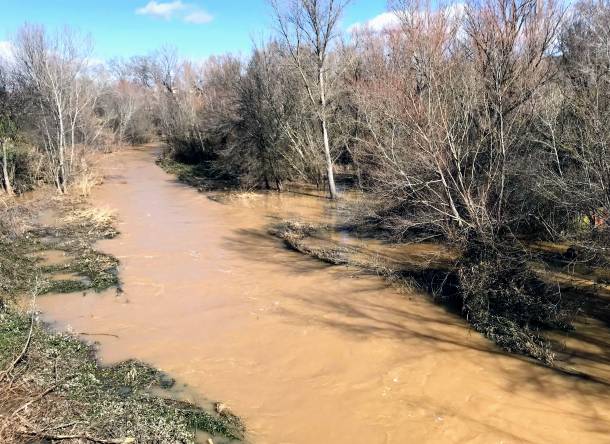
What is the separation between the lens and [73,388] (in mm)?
6582

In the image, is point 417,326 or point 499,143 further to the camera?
point 499,143

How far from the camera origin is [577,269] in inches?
456

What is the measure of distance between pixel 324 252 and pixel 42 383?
8.49 metres

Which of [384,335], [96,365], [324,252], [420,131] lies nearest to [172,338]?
[96,365]

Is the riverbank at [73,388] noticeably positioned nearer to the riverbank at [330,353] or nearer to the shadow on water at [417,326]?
the riverbank at [330,353]

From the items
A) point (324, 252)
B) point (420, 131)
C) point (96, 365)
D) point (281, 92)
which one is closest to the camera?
point (96, 365)

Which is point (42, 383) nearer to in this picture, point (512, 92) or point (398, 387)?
point (398, 387)

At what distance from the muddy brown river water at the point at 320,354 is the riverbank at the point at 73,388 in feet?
1.48

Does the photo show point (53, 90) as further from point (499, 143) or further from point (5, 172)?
point (499, 143)

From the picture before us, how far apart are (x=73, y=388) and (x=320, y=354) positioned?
12.8ft

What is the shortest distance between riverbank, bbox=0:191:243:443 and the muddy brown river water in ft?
1.48

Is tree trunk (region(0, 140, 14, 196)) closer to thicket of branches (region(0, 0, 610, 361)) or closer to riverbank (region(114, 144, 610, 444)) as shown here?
riverbank (region(114, 144, 610, 444))

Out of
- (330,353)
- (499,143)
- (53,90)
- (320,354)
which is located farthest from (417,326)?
(53,90)

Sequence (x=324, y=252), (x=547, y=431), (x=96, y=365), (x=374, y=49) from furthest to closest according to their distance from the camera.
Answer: (x=374, y=49) → (x=324, y=252) → (x=96, y=365) → (x=547, y=431)
